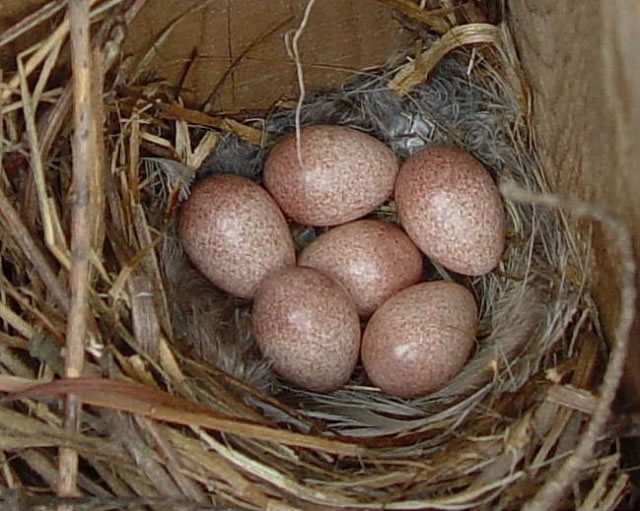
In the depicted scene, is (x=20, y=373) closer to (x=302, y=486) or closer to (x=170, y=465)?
(x=170, y=465)

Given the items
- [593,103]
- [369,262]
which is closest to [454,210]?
[369,262]

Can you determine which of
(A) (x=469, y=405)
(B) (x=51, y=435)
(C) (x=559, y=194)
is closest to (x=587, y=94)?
(C) (x=559, y=194)

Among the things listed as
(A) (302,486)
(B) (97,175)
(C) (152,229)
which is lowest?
(A) (302,486)

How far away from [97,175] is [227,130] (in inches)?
12.5

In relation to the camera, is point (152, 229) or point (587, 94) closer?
point (587, 94)

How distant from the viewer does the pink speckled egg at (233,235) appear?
148cm

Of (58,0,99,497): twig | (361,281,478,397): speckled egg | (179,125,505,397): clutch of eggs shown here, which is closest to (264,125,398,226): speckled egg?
(179,125,505,397): clutch of eggs

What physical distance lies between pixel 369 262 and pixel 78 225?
395mm

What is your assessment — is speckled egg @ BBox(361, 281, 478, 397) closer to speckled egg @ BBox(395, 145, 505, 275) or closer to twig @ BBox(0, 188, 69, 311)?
speckled egg @ BBox(395, 145, 505, 275)

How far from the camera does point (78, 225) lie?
4.02ft

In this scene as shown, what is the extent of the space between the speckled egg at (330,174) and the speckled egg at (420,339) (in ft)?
0.44

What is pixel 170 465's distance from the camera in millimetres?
1211

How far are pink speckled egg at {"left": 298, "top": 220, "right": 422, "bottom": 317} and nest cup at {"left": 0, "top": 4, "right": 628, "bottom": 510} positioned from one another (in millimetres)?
60

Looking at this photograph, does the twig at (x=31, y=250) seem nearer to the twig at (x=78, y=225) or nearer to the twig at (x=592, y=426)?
the twig at (x=78, y=225)
